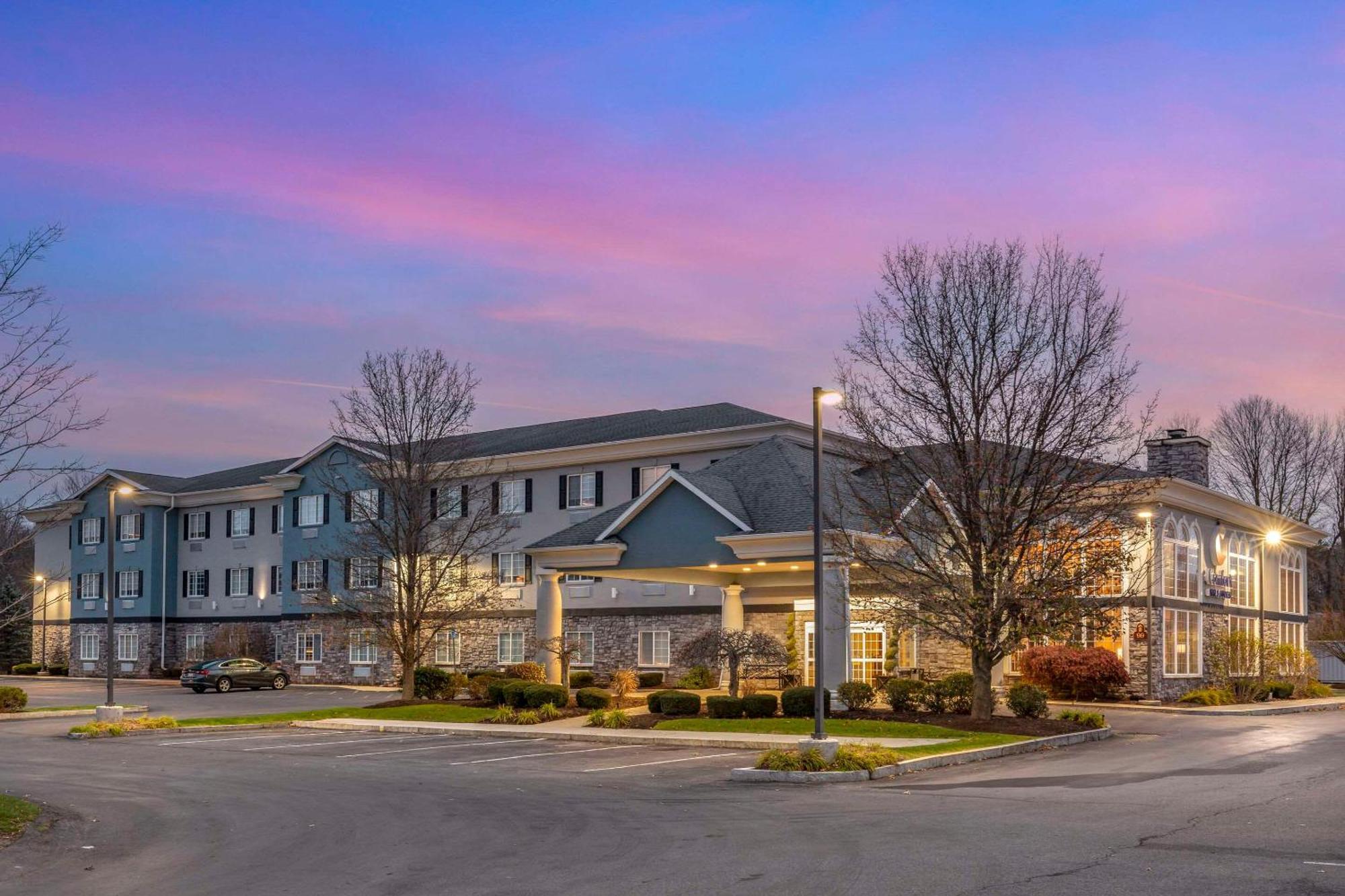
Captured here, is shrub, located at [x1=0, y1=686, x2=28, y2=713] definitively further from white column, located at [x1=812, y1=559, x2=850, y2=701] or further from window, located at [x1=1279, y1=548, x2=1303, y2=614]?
window, located at [x1=1279, y1=548, x2=1303, y2=614]

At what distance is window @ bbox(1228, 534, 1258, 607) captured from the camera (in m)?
47.5

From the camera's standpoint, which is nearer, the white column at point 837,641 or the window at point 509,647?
the white column at point 837,641

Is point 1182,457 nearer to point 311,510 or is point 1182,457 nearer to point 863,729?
point 863,729

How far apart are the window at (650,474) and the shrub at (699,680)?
27.3ft

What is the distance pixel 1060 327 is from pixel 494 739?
50.0ft

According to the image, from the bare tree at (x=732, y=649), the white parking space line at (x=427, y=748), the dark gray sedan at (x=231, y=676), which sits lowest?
the dark gray sedan at (x=231, y=676)

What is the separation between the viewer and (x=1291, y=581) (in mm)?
54844

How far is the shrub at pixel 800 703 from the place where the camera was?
29.9 meters

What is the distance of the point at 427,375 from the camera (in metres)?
39.0

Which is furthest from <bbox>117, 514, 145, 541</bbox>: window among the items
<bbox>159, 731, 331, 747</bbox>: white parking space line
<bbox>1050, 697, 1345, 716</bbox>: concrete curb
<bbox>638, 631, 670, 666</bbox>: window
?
<bbox>1050, 697, 1345, 716</bbox>: concrete curb

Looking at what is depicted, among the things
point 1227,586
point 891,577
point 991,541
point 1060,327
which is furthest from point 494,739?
point 1227,586

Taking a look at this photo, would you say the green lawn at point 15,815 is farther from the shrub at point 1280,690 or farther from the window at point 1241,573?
the window at point 1241,573

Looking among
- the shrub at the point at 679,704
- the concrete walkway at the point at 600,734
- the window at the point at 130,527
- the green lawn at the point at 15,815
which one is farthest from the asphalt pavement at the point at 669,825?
the window at the point at 130,527

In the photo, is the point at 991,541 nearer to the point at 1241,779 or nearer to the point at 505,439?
the point at 1241,779
